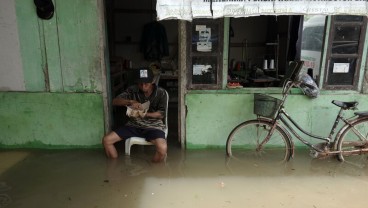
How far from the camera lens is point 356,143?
4.20m

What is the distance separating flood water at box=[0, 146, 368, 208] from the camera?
3318 millimetres

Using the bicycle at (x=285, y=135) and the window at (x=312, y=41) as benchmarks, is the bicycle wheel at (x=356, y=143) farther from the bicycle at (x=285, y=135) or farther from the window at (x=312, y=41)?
the window at (x=312, y=41)

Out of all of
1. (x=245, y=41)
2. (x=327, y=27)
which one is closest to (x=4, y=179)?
(x=327, y=27)

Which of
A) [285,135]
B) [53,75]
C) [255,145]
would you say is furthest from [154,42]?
[285,135]

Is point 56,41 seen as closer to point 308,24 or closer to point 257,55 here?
point 308,24

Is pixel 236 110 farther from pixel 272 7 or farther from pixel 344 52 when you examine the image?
pixel 344 52

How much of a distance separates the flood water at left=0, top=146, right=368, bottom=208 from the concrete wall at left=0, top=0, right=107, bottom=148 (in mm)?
327

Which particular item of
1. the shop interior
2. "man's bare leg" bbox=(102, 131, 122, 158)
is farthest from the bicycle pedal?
the shop interior

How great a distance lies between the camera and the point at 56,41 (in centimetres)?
435

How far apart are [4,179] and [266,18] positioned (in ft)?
26.3

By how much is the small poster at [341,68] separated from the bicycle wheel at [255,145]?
132 cm

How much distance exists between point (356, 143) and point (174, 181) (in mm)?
2698

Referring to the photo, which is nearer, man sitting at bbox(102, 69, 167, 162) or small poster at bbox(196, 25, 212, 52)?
man sitting at bbox(102, 69, 167, 162)

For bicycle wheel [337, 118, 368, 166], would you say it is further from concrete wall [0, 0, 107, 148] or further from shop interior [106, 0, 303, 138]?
concrete wall [0, 0, 107, 148]
